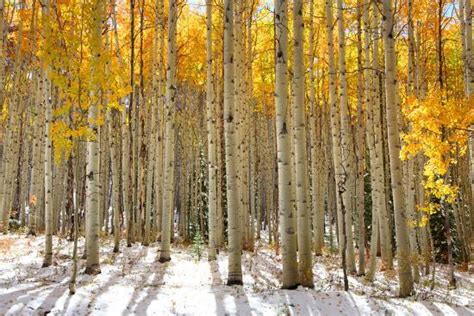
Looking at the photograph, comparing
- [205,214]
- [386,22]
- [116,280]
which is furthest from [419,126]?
[205,214]

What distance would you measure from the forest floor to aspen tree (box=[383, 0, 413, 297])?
42cm

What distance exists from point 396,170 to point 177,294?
405cm

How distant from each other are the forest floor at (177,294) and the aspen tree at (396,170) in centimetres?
42

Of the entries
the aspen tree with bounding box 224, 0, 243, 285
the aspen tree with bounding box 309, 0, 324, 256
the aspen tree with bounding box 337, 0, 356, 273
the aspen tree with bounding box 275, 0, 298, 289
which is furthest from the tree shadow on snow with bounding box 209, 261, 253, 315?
the aspen tree with bounding box 309, 0, 324, 256

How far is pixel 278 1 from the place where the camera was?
705cm

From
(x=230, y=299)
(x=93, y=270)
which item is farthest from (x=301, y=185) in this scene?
(x=93, y=270)

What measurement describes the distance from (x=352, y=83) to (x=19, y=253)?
13.2 m

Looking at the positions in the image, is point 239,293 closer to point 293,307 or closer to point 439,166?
point 293,307

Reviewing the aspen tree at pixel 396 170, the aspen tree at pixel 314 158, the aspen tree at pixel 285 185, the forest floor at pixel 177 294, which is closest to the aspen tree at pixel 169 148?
the forest floor at pixel 177 294

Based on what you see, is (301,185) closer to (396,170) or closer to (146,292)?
(396,170)

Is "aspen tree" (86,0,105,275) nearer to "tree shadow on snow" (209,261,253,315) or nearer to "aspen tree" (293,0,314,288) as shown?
"tree shadow on snow" (209,261,253,315)

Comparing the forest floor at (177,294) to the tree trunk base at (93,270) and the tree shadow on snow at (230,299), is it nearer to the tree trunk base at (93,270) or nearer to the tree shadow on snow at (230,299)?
the tree shadow on snow at (230,299)

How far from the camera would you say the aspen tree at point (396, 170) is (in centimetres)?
687

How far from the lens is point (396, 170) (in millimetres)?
6977
